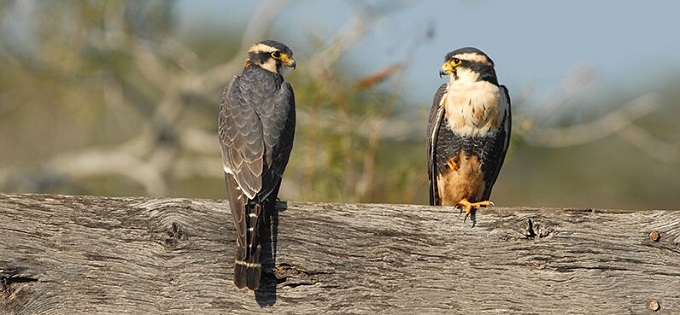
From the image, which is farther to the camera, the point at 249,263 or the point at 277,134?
the point at 277,134

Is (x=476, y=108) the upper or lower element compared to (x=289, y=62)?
lower

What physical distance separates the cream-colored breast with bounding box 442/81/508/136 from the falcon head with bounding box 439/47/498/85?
54 millimetres

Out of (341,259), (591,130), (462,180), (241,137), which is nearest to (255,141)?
(241,137)

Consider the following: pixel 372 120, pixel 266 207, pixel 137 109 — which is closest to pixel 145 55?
pixel 137 109

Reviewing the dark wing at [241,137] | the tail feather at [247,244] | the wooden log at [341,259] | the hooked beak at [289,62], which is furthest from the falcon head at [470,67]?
the tail feather at [247,244]

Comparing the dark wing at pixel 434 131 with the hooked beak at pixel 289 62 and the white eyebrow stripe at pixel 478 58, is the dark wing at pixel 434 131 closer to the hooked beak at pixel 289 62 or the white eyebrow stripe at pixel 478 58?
the white eyebrow stripe at pixel 478 58

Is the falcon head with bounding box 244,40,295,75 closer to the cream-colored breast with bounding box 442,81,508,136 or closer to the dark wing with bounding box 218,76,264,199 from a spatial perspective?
the dark wing with bounding box 218,76,264,199

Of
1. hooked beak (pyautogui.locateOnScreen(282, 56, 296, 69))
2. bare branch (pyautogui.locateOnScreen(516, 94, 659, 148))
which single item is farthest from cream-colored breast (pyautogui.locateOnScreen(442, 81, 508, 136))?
bare branch (pyautogui.locateOnScreen(516, 94, 659, 148))

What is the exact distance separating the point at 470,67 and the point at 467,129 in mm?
284

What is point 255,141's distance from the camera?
3.55 m

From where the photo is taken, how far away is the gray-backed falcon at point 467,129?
4301 millimetres

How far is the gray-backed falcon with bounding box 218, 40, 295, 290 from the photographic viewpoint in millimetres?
2637

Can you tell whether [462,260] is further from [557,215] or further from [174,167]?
[174,167]

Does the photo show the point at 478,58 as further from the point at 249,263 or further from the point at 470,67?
the point at 249,263
